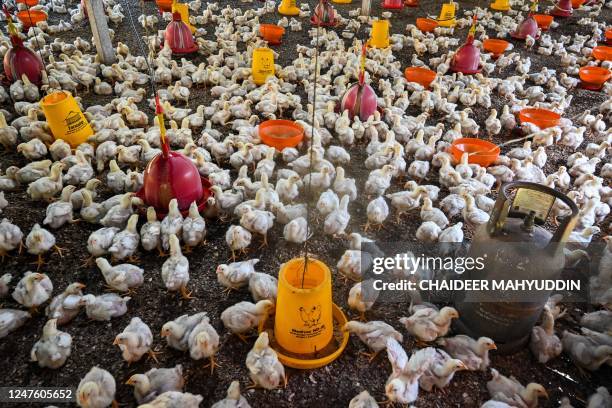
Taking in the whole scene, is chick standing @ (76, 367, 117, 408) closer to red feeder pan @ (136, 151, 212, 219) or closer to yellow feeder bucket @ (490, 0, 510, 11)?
red feeder pan @ (136, 151, 212, 219)

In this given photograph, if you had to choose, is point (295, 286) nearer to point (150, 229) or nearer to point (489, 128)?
point (150, 229)

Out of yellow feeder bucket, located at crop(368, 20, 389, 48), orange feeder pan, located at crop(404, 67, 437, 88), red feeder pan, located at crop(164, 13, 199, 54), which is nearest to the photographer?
orange feeder pan, located at crop(404, 67, 437, 88)

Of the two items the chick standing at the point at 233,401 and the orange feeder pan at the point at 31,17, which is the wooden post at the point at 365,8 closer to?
the orange feeder pan at the point at 31,17

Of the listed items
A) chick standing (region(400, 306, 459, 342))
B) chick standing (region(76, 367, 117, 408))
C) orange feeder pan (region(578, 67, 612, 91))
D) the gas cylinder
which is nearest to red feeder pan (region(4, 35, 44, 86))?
chick standing (region(76, 367, 117, 408))

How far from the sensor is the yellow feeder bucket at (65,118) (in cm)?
430

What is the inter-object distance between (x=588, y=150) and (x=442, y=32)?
176 inches

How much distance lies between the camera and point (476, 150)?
15.6 ft

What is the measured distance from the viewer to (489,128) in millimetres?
5188

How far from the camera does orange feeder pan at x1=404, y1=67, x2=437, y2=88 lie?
6.35 meters

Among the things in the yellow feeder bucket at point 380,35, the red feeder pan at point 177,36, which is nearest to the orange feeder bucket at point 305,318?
the red feeder pan at point 177,36

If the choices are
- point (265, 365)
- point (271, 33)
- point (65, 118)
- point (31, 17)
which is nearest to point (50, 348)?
point (265, 365)

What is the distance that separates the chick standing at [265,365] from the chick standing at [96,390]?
74 centimetres

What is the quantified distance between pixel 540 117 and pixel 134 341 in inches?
206

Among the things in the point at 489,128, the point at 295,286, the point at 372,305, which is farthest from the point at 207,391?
the point at 489,128
